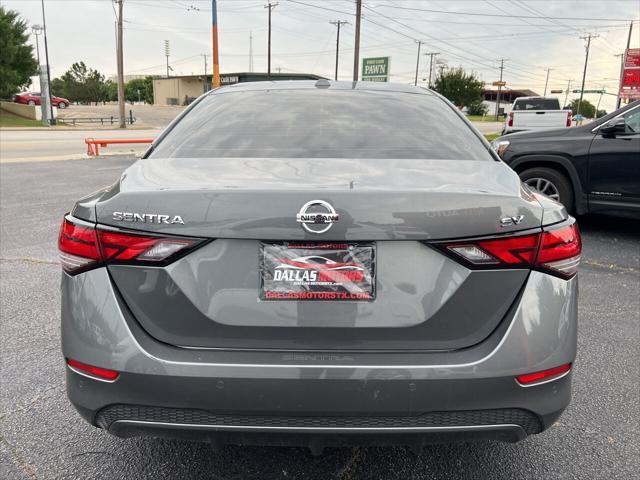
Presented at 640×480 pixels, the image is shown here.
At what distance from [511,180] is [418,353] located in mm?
741

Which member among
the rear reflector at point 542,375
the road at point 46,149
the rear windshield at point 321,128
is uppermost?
the rear windshield at point 321,128

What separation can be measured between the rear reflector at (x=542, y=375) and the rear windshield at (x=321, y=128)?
3.02ft

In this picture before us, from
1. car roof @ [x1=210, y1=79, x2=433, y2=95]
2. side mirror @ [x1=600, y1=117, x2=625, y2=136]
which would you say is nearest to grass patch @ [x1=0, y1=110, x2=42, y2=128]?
side mirror @ [x1=600, y1=117, x2=625, y2=136]

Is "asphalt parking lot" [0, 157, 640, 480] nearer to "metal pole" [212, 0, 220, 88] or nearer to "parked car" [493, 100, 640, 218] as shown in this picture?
"parked car" [493, 100, 640, 218]

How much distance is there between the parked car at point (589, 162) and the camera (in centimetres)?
634

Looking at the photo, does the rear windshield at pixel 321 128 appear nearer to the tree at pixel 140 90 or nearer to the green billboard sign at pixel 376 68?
the green billboard sign at pixel 376 68

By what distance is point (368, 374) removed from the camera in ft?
5.76

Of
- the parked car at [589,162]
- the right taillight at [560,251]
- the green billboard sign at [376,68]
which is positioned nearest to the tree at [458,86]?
the green billboard sign at [376,68]

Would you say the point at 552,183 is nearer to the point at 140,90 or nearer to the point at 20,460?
the point at 20,460

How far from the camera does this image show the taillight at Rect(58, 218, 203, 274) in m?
1.78

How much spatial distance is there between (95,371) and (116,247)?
424 mm

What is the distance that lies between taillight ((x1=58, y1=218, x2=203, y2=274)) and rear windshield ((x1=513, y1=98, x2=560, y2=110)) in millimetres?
20616

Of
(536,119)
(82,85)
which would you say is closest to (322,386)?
(536,119)

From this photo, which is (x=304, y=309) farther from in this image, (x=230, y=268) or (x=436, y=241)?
(x=436, y=241)
